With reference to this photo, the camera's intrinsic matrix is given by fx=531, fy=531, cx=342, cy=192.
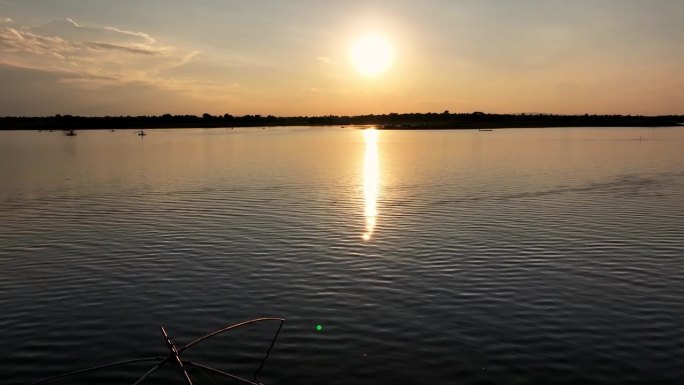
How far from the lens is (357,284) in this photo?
2595 centimetres

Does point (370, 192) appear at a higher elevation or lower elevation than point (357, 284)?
lower

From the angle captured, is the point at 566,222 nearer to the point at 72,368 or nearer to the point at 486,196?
the point at 486,196

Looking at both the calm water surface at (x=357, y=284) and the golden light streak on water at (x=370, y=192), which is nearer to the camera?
the calm water surface at (x=357, y=284)

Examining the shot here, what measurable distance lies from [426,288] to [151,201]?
37.6 m

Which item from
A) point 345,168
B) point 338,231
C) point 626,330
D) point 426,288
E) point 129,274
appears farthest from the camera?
point 345,168

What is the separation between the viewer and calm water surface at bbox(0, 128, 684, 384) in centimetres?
1784

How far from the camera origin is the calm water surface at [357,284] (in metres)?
17.8

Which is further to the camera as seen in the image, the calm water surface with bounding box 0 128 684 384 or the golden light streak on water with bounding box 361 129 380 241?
the golden light streak on water with bounding box 361 129 380 241

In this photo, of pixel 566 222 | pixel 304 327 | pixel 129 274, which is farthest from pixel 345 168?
pixel 304 327

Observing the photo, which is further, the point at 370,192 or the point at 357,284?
the point at 370,192

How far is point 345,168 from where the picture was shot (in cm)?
9319

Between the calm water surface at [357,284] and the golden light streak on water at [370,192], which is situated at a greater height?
the calm water surface at [357,284]

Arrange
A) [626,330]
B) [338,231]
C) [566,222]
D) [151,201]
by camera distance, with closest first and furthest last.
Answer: [626,330]
[338,231]
[566,222]
[151,201]

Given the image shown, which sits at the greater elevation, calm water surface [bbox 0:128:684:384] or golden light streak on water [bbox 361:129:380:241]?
calm water surface [bbox 0:128:684:384]
